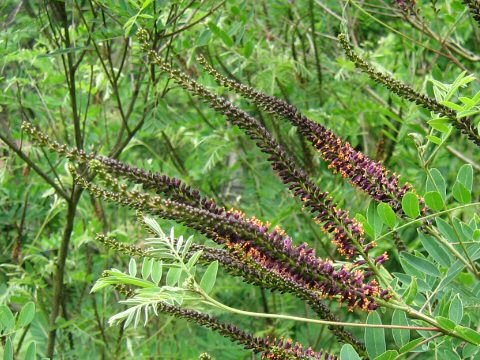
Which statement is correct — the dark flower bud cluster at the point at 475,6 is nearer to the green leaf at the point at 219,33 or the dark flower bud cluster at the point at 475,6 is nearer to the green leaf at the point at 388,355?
the green leaf at the point at 388,355

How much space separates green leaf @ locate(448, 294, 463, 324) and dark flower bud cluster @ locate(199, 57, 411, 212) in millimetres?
193

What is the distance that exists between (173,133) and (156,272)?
2319 millimetres

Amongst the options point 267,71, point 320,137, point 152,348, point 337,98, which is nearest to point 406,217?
point 320,137

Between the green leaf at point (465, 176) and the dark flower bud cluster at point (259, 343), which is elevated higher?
the green leaf at point (465, 176)

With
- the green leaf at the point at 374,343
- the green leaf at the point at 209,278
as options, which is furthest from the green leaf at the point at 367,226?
the green leaf at the point at 209,278

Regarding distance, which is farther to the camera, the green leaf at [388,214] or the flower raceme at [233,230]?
the green leaf at [388,214]

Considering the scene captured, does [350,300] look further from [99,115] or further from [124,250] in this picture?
[99,115]

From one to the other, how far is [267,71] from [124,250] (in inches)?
71.0

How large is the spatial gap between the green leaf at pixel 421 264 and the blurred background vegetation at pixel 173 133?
1075 millimetres

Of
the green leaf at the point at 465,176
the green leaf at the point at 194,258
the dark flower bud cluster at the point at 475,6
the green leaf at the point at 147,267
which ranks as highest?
the dark flower bud cluster at the point at 475,6

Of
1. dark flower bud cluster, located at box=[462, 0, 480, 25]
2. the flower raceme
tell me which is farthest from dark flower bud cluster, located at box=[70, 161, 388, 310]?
dark flower bud cluster, located at box=[462, 0, 480, 25]

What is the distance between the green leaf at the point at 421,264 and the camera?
1188 mm

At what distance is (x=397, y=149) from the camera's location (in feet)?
9.91

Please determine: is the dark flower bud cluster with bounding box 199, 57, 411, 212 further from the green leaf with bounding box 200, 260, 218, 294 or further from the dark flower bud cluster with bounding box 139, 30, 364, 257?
the green leaf with bounding box 200, 260, 218, 294
